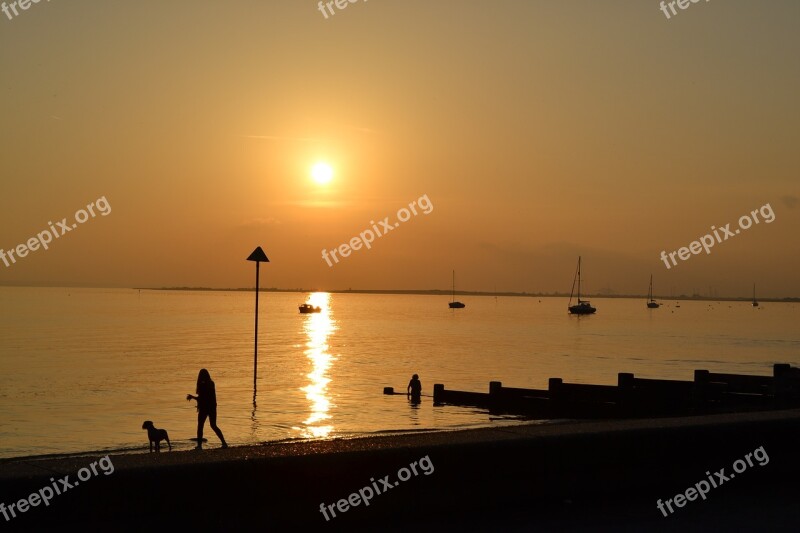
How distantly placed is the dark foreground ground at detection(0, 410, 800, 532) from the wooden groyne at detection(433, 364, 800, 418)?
15.1 metres

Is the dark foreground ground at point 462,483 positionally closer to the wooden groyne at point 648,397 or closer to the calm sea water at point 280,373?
the wooden groyne at point 648,397

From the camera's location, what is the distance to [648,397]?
2720 cm

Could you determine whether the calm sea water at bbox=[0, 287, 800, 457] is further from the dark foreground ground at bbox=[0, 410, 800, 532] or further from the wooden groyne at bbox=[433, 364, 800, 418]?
the dark foreground ground at bbox=[0, 410, 800, 532]

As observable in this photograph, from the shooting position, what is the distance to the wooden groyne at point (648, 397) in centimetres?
2505

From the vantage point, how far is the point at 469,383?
176 ft

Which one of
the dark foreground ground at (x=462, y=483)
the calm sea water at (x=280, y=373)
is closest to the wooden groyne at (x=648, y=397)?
the calm sea water at (x=280, y=373)

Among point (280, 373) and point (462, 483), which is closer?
point (462, 483)

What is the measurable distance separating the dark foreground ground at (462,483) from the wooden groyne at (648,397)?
49.5 ft

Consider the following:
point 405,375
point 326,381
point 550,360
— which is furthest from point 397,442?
point 550,360

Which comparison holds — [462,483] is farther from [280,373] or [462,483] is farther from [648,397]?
[280,373]

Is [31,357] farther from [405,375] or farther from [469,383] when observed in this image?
[469,383]

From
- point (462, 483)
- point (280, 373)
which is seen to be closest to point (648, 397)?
point (462, 483)

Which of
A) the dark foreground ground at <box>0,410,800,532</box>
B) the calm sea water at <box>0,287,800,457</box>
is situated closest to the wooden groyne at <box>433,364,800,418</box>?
the calm sea water at <box>0,287,800,457</box>

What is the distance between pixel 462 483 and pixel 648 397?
21.6 meters
